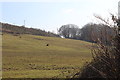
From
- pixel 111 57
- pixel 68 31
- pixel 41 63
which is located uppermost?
pixel 68 31

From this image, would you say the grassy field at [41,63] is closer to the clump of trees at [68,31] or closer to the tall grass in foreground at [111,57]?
the tall grass in foreground at [111,57]

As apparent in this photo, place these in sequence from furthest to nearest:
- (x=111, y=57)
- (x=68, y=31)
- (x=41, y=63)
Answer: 1. (x=68, y=31)
2. (x=41, y=63)
3. (x=111, y=57)

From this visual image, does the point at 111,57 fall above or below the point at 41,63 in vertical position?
above

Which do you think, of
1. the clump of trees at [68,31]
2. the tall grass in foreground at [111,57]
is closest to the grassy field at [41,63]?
the tall grass in foreground at [111,57]

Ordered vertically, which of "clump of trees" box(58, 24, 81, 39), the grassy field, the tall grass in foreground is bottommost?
the grassy field

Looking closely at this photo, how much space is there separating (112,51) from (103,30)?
27.6 inches

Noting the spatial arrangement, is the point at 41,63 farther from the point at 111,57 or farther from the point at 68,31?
the point at 68,31

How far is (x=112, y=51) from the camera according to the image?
6641mm

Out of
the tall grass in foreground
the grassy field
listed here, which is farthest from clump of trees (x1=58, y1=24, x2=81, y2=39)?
the tall grass in foreground

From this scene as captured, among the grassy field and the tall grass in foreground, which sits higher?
the tall grass in foreground

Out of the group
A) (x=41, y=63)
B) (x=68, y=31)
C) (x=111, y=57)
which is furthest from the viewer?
(x=68, y=31)

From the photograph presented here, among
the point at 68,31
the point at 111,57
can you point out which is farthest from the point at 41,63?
the point at 68,31

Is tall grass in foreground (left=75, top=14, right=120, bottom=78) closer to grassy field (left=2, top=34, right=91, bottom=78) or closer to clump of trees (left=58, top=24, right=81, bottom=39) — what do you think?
grassy field (left=2, top=34, right=91, bottom=78)

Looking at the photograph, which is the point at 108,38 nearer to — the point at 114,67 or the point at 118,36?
the point at 118,36
